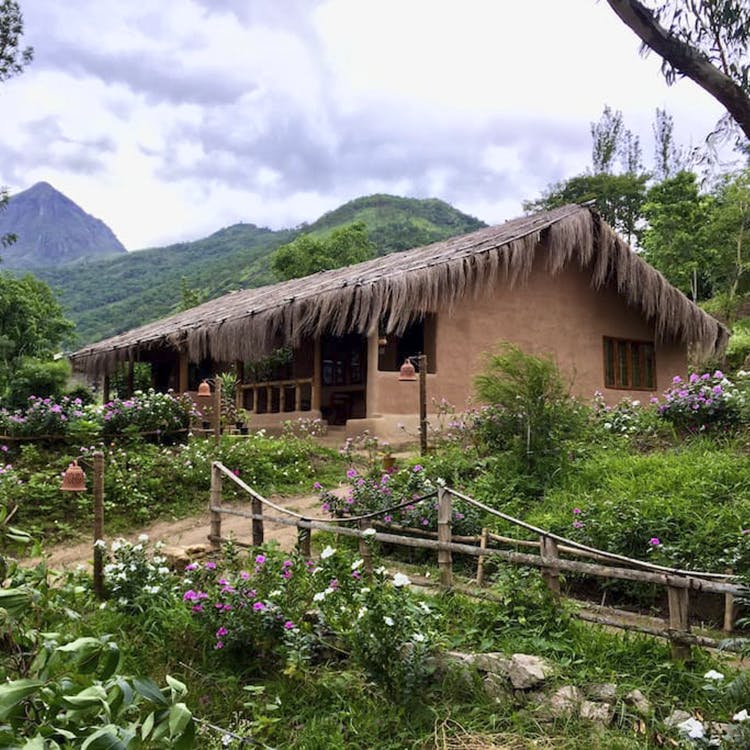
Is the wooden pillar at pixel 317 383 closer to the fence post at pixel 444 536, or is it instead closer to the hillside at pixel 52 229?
the fence post at pixel 444 536

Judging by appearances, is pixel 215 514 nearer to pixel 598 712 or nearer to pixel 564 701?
pixel 564 701

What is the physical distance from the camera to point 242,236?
63.5 meters

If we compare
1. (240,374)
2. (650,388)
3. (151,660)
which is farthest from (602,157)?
(151,660)

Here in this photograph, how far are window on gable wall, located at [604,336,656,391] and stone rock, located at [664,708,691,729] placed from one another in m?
10.8

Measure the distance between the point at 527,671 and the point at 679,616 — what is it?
0.81 meters

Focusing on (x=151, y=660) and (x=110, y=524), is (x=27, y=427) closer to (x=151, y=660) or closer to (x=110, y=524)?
(x=110, y=524)

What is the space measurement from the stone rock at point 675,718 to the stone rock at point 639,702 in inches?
3.2

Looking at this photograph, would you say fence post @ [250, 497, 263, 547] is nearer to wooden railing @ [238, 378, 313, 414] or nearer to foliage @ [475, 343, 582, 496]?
foliage @ [475, 343, 582, 496]

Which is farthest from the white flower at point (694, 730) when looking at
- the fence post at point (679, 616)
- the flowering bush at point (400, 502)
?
the flowering bush at point (400, 502)

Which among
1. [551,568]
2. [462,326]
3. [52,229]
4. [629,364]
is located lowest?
[551,568]

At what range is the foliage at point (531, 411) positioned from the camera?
262 inches

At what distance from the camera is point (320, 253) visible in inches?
1018

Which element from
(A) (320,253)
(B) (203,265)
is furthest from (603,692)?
(B) (203,265)

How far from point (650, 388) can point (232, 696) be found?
1205 cm
